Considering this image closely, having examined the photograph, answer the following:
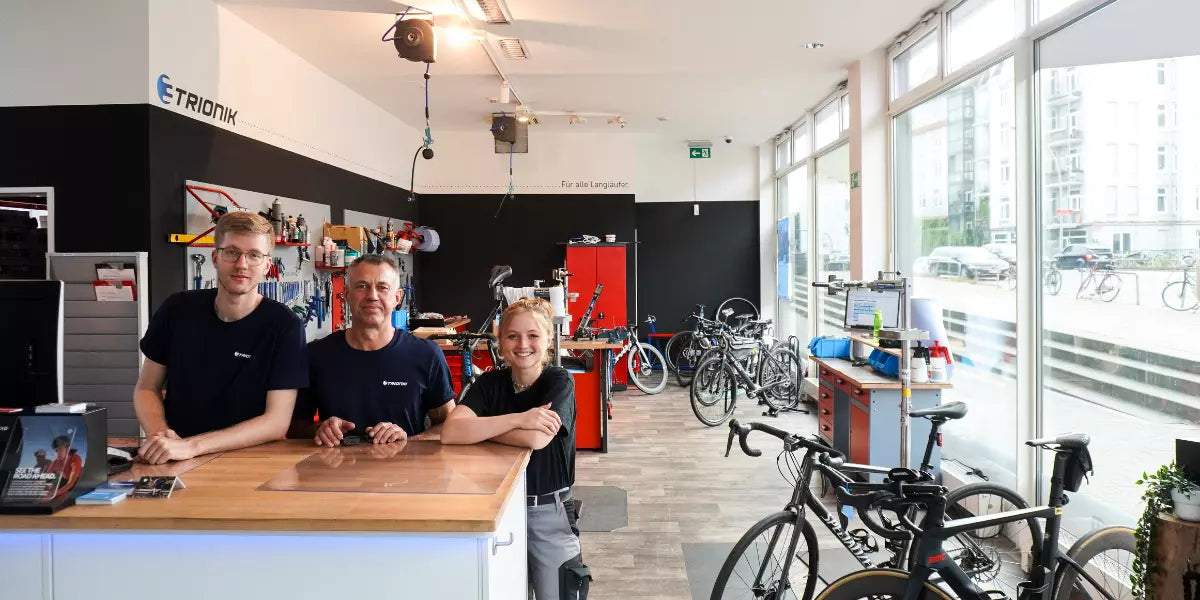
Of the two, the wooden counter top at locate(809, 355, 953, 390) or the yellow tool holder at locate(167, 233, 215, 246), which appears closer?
the yellow tool holder at locate(167, 233, 215, 246)

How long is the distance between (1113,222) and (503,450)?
3.02 m

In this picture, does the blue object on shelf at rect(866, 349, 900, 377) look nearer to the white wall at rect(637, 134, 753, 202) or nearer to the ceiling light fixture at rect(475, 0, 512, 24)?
the ceiling light fixture at rect(475, 0, 512, 24)

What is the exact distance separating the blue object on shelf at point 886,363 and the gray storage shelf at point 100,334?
4.71 meters

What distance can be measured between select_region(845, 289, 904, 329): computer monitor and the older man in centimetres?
313

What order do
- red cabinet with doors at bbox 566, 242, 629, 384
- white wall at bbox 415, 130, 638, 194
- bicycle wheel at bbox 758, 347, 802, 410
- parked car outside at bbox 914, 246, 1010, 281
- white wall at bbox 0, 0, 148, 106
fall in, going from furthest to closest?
1. white wall at bbox 415, 130, 638, 194
2. red cabinet with doors at bbox 566, 242, 629, 384
3. bicycle wheel at bbox 758, 347, 802, 410
4. parked car outside at bbox 914, 246, 1010, 281
5. white wall at bbox 0, 0, 148, 106

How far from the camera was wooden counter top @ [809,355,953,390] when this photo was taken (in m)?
4.38

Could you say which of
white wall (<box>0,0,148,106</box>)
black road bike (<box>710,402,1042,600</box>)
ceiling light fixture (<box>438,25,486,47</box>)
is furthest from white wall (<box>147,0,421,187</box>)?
black road bike (<box>710,402,1042,600</box>)

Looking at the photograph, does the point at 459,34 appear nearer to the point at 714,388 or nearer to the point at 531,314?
the point at 531,314

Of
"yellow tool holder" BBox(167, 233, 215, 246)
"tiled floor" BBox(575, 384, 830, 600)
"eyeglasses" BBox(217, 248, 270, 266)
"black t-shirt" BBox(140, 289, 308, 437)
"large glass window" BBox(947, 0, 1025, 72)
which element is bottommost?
"tiled floor" BBox(575, 384, 830, 600)

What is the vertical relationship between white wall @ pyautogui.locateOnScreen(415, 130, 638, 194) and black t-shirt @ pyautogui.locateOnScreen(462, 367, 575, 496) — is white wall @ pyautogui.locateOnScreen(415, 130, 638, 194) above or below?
above

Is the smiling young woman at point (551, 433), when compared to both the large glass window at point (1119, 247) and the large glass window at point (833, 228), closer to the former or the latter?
the large glass window at point (1119, 247)

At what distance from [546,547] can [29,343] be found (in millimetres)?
1466

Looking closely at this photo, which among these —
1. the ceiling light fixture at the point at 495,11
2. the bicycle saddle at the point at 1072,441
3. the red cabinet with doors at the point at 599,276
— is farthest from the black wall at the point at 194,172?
the bicycle saddle at the point at 1072,441

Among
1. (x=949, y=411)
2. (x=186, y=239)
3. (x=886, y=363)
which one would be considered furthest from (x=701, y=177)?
(x=949, y=411)
